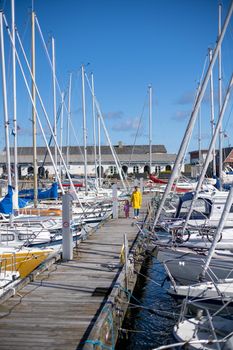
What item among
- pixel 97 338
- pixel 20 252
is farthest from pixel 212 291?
pixel 20 252

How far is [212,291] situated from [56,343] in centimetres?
483

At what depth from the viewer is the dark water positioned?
445 inches

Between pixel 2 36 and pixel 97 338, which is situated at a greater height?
pixel 2 36

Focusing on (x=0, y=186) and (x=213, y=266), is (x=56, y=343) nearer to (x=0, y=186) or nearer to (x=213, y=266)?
(x=213, y=266)

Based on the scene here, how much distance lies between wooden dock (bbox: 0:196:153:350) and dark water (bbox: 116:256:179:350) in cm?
95

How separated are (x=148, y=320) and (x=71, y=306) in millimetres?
4180

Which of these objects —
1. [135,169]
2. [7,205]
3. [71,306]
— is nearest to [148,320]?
[71,306]

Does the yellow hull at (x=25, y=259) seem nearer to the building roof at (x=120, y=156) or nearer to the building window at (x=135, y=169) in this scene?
the building roof at (x=120, y=156)

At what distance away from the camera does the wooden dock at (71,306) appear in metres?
7.82

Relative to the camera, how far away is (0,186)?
34844mm

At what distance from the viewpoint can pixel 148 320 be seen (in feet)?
42.9

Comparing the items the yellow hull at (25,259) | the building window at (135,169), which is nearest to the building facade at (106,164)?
the building window at (135,169)

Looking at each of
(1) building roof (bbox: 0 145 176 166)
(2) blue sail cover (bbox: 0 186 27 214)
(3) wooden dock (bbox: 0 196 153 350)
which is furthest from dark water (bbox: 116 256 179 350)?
(1) building roof (bbox: 0 145 176 166)

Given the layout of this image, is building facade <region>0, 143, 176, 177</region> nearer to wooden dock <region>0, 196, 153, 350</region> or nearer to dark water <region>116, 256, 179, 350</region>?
dark water <region>116, 256, 179, 350</region>
